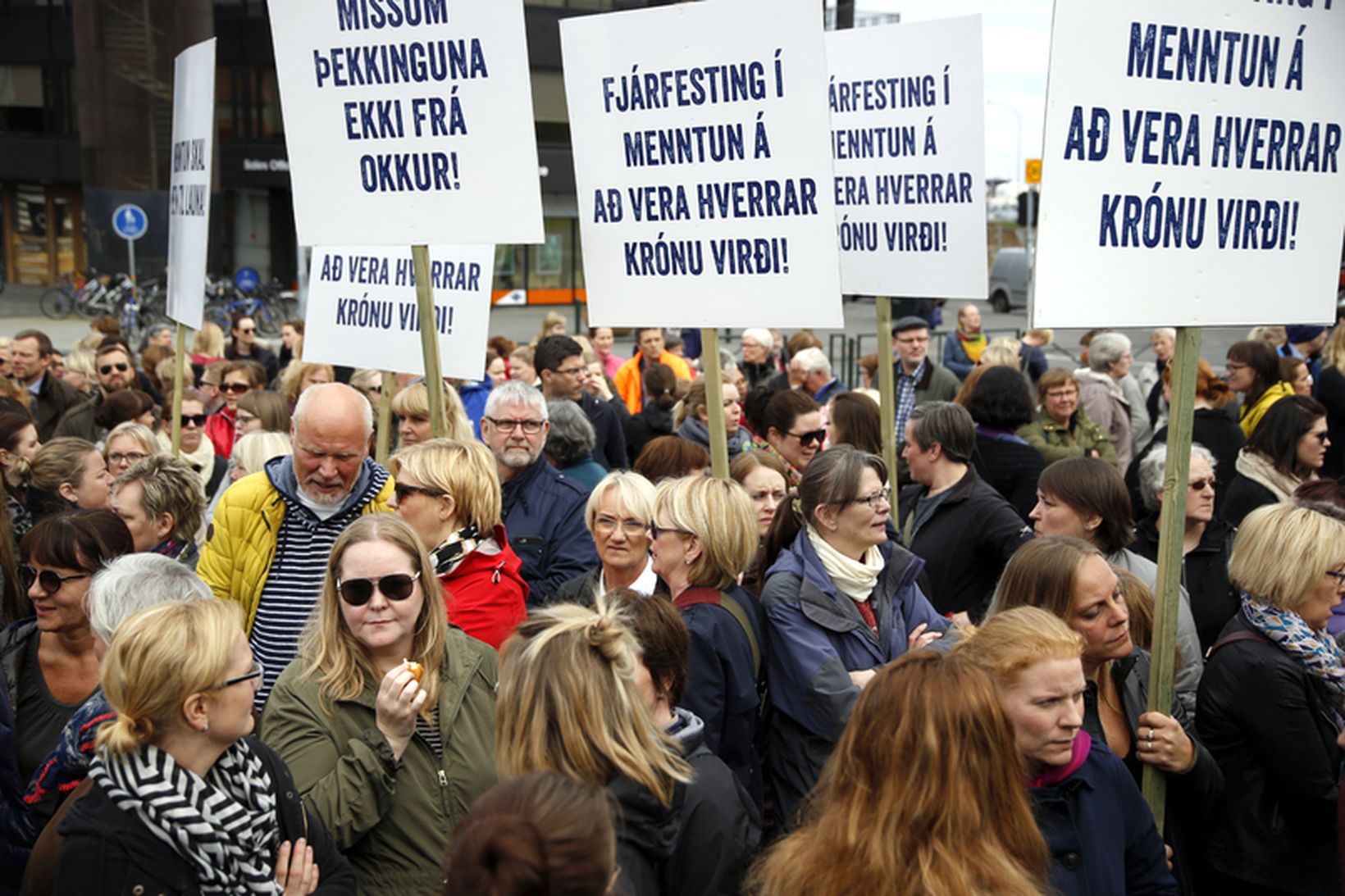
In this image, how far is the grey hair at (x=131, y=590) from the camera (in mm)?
3301

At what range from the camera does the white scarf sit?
13.3 ft

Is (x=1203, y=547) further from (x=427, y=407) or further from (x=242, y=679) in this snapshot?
(x=242, y=679)

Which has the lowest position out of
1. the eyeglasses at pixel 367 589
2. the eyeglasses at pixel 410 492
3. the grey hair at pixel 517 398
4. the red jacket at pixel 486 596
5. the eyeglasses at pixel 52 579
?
the red jacket at pixel 486 596

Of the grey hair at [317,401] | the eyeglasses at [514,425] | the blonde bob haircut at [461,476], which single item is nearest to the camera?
the blonde bob haircut at [461,476]

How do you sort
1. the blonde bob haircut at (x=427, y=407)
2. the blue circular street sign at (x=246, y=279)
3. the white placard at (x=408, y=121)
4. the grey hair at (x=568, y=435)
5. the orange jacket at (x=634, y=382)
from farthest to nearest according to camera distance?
the blue circular street sign at (x=246, y=279), the orange jacket at (x=634, y=382), the grey hair at (x=568, y=435), the blonde bob haircut at (x=427, y=407), the white placard at (x=408, y=121)

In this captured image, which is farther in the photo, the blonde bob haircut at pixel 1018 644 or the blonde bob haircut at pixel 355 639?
the blonde bob haircut at pixel 355 639

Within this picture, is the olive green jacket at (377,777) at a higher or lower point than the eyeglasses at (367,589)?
lower

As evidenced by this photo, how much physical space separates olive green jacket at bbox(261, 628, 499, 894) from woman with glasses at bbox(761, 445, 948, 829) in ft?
3.21

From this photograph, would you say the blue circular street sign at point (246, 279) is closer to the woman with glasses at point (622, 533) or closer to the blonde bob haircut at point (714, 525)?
the woman with glasses at point (622, 533)

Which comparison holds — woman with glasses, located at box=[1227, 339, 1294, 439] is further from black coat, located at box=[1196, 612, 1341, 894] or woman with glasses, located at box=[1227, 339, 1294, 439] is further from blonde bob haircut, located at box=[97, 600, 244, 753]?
blonde bob haircut, located at box=[97, 600, 244, 753]

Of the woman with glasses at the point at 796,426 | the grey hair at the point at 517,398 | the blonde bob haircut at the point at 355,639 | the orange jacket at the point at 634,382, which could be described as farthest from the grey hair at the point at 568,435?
the orange jacket at the point at 634,382

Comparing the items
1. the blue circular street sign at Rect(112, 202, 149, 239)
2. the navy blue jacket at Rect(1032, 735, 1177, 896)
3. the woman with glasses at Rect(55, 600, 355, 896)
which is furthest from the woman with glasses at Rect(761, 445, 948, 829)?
the blue circular street sign at Rect(112, 202, 149, 239)

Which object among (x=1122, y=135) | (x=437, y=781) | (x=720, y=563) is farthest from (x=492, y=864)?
(x=1122, y=135)

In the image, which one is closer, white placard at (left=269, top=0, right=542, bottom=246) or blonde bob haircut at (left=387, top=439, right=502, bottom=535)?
blonde bob haircut at (left=387, top=439, right=502, bottom=535)
